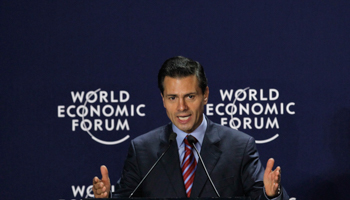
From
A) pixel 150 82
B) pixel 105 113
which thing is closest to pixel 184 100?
pixel 150 82

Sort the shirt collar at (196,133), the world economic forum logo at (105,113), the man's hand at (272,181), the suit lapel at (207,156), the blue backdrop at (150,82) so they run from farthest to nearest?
the world economic forum logo at (105,113) < the blue backdrop at (150,82) < the shirt collar at (196,133) < the suit lapel at (207,156) < the man's hand at (272,181)

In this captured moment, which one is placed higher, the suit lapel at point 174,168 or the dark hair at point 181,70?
the dark hair at point 181,70

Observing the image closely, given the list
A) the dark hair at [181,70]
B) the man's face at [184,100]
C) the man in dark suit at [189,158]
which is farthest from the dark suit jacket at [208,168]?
the dark hair at [181,70]

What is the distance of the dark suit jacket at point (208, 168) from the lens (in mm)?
2018

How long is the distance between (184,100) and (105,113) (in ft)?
4.02

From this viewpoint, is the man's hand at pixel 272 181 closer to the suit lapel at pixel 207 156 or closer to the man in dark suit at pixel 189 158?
the man in dark suit at pixel 189 158

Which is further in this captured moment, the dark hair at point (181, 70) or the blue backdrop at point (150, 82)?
the blue backdrop at point (150, 82)

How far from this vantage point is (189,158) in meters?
2.11

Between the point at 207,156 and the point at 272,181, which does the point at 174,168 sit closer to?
the point at 207,156

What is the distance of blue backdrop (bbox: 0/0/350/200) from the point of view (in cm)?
304

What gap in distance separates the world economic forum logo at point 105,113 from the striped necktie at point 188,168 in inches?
42.9
